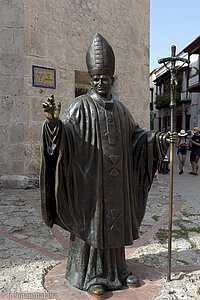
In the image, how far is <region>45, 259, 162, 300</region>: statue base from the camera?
2.56 m

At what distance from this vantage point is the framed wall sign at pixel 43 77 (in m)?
6.81

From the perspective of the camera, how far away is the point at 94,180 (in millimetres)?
2514

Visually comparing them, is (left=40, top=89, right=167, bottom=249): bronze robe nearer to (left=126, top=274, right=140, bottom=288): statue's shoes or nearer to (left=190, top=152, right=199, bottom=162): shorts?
(left=126, top=274, right=140, bottom=288): statue's shoes

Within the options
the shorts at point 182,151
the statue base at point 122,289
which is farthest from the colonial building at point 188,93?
the statue base at point 122,289

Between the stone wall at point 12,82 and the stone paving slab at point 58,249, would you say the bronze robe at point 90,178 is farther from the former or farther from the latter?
the stone wall at point 12,82

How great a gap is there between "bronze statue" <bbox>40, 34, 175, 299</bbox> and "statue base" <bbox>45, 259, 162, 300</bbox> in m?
0.07

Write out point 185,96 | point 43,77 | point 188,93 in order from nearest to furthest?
point 43,77, point 188,93, point 185,96

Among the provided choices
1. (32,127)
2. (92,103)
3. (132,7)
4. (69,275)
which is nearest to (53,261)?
(69,275)

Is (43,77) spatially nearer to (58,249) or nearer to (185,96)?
(58,249)

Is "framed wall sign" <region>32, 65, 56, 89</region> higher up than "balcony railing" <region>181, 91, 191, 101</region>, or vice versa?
"balcony railing" <region>181, 91, 191, 101</region>

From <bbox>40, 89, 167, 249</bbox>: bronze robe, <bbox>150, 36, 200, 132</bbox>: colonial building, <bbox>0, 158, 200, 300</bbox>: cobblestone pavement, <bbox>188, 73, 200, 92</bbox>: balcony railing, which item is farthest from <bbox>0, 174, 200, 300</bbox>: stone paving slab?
<bbox>188, 73, 200, 92</bbox>: balcony railing

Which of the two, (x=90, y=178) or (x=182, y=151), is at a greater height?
(x=90, y=178)

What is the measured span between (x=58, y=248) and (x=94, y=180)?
161 centimetres

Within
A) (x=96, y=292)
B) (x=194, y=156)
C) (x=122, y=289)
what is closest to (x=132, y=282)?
(x=122, y=289)
